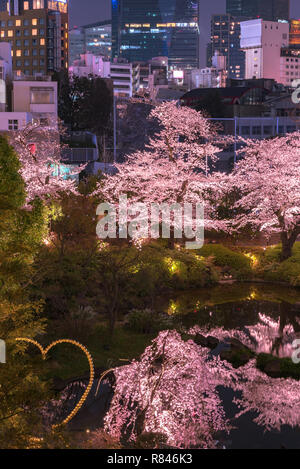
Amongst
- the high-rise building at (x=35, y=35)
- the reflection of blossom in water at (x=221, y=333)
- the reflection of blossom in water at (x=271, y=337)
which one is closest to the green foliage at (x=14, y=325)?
the reflection of blossom in water at (x=221, y=333)

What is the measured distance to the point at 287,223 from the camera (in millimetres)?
25469

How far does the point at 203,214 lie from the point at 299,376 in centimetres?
1287

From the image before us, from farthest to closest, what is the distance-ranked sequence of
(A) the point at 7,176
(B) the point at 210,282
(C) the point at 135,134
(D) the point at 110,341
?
(C) the point at 135,134, (B) the point at 210,282, (D) the point at 110,341, (A) the point at 7,176

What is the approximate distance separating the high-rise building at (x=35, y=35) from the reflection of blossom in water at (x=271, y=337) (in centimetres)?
9556

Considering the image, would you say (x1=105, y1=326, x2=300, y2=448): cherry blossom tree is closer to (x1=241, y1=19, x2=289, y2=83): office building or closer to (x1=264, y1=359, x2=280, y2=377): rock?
(x1=264, y1=359, x2=280, y2=377): rock

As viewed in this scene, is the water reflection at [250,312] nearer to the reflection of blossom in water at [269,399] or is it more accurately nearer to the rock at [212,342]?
the rock at [212,342]

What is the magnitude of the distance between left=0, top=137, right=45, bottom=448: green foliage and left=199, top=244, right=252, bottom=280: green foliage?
14.9 m

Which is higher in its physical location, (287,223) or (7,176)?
(7,176)

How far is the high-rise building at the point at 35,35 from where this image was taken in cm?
10838

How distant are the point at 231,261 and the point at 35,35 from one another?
307 feet

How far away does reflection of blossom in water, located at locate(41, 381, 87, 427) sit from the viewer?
11.5 m

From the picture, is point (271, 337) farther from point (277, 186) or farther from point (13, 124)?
point (13, 124)
